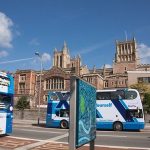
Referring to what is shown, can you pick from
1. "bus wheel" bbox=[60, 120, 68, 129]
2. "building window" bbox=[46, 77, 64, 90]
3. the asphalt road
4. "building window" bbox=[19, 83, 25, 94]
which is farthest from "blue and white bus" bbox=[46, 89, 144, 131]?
"building window" bbox=[19, 83, 25, 94]

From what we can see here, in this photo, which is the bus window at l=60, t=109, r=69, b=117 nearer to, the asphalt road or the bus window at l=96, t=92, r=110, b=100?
the bus window at l=96, t=92, r=110, b=100

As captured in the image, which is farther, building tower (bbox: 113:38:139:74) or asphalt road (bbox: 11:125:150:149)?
building tower (bbox: 113:38:139:74)

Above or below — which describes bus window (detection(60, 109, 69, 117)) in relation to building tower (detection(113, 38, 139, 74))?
below

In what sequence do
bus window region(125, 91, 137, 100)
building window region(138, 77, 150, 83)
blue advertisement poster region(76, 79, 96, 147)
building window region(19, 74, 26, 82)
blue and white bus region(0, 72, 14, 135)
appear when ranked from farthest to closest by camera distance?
building window region(19, 74, 26, 82) < building window region(138, 77, 150, 83) < bus window region(125, 91, 137, 100) < blue and white bus region(0, 72, 14, 135) < blue advertisement poster region(76, 79, 96, 147)

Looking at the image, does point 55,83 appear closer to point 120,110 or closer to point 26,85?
point 26,85

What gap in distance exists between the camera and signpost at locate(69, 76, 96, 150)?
8070 millimetres

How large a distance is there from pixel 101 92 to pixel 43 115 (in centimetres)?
2060

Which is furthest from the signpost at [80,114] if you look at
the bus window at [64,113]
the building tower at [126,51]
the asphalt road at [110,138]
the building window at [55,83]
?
the building tower at [126,51]

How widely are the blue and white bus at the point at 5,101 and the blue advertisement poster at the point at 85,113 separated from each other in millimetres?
8665

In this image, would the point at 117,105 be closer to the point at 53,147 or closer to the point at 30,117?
the point at 53,147

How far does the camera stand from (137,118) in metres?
27.6

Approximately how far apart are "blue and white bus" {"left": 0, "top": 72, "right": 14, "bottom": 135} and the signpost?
9.01 m

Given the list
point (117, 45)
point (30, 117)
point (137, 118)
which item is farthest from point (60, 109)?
point (117, 45)

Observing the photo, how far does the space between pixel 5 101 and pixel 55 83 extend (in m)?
53.1
